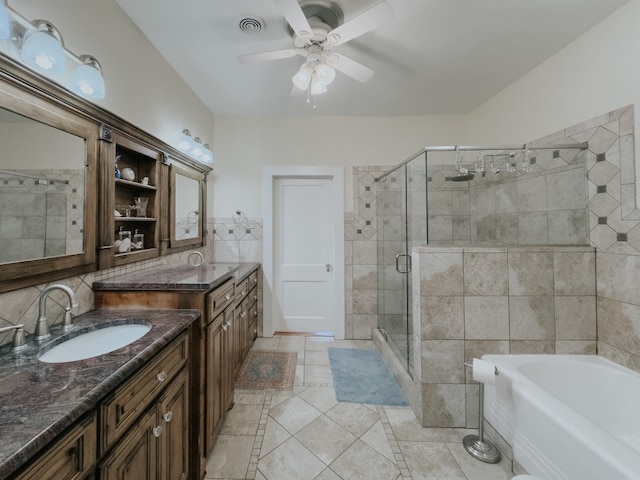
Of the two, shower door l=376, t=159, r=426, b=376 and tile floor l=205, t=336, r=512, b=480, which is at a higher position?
shower door l=376, t=159, r=426, b=376

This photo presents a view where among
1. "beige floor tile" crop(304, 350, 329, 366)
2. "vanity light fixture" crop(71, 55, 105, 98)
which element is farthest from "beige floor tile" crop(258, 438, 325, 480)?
"vanity light fixture" crop(71, 55, 105, 98)

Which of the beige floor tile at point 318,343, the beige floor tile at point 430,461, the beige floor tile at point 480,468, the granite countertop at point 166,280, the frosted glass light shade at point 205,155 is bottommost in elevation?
the beige floor tile at point 480,468

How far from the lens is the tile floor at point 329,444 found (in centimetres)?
143

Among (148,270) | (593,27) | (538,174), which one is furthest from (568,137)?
(148,270)

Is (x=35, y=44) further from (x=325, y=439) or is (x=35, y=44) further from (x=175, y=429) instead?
(x=325, y=439)

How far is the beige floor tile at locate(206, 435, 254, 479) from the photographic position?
142 centimetres

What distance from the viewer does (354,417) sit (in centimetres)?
184

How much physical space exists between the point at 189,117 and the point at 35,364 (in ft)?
7.66

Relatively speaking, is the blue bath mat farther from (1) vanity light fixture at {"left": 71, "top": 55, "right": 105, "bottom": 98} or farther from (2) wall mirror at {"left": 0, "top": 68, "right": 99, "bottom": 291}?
(1) vanity light fixture at {"left": 71, "top": 55, "right": 105, "bottom": 98}

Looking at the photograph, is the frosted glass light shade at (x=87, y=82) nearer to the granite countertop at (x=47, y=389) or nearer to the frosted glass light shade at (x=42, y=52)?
the frosted glass light shade at (x=42, y=52)

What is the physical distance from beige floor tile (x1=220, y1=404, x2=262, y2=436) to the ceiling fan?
2.34m

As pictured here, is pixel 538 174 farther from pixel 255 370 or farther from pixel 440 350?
pixel 255 370

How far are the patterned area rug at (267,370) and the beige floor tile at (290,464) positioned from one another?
592 millimetres

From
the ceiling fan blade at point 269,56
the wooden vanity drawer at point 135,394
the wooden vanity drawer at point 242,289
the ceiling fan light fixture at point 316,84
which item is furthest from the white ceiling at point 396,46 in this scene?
the wooden vanity drawer at point 135,394
